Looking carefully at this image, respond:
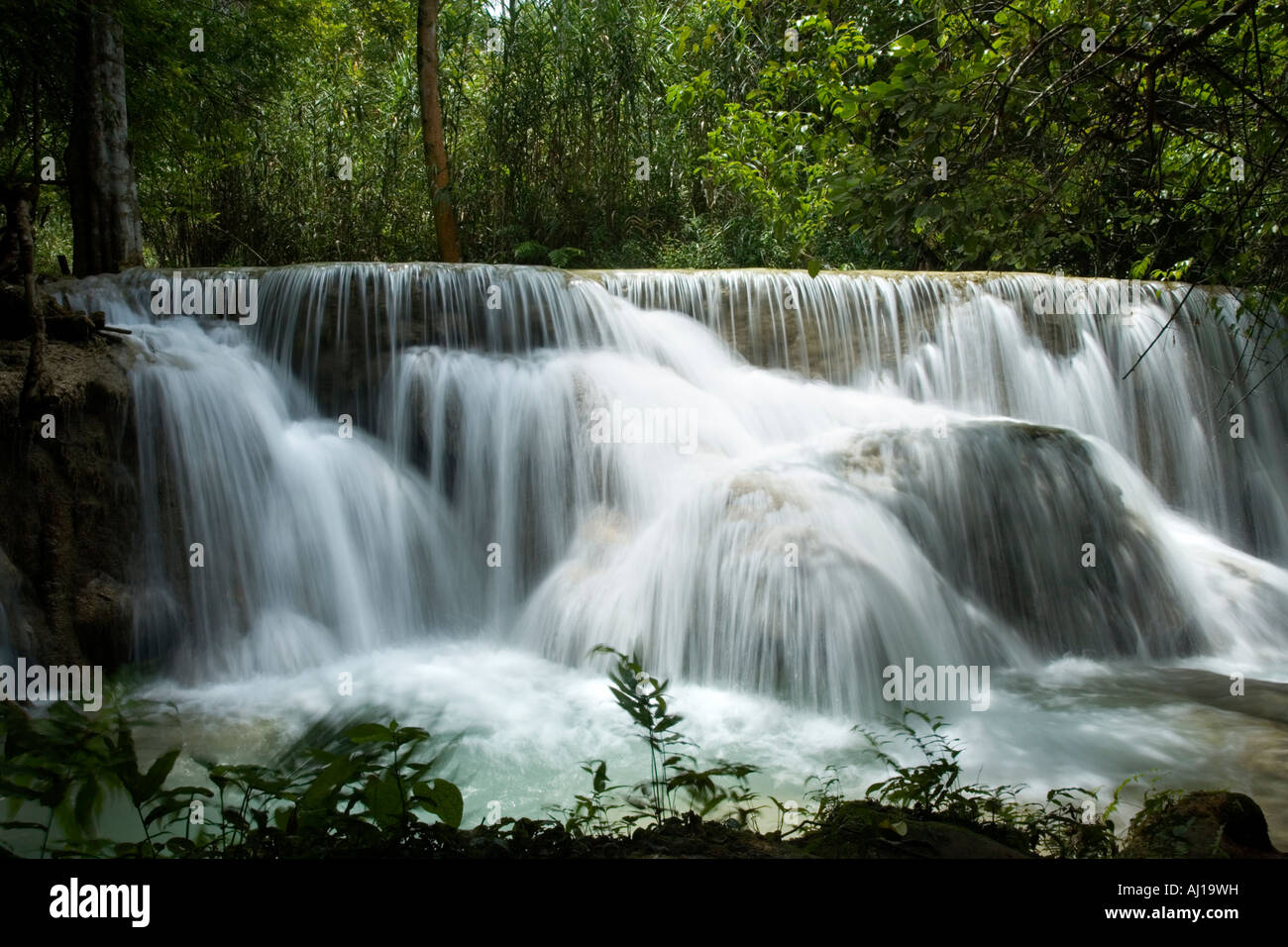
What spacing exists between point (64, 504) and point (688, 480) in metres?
4.27

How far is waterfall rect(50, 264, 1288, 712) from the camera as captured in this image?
594cm

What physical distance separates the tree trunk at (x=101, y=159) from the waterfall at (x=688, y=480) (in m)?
1.21

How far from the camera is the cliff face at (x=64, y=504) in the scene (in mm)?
5188

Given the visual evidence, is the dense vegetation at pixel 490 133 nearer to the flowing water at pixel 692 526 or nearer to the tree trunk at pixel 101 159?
the tree trunk at pixel 101 159

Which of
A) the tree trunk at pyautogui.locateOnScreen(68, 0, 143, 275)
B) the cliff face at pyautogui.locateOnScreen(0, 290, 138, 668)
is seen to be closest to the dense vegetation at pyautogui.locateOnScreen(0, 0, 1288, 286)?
the tree trunk at pyautogui.locateOnScreen(68, 0, 143, 275)

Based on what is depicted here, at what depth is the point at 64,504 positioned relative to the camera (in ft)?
17.9

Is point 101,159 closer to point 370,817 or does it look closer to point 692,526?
point 692,526

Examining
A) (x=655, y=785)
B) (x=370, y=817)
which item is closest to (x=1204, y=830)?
(x=655, y=785)

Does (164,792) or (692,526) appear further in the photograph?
(692,526)

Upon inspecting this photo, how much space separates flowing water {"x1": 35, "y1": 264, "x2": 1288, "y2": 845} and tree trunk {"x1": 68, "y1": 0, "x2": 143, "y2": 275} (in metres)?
1.26
